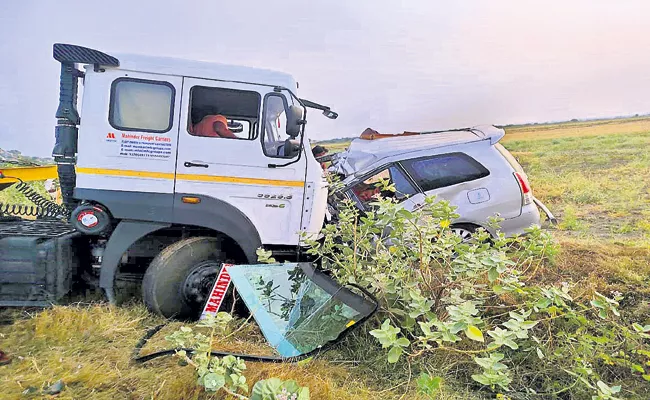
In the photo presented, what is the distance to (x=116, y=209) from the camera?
3.75 metres

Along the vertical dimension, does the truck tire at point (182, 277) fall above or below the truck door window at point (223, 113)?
below

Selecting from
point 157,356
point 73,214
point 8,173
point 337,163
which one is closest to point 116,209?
point 73,214

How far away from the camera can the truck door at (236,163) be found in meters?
3.81

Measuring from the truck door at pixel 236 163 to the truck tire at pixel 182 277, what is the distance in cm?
26

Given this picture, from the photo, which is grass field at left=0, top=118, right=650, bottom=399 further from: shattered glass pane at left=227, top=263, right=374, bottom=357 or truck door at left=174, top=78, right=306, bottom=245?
truck door at left=174, top=78, right=306, bottom=245

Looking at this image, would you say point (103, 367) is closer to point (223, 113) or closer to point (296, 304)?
point (296, 304)

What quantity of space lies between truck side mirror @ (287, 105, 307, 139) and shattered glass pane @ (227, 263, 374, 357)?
1176mm

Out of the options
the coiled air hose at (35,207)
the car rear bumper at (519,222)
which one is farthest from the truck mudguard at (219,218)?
the car rear bumper at (519,222)

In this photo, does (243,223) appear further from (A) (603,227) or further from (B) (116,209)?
(A) (603,227)

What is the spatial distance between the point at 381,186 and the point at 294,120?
2.08 m

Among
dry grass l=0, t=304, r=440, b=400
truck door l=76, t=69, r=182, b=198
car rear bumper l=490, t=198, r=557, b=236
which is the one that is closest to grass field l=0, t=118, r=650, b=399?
dry grass l=0, t=304, r=440, b=400

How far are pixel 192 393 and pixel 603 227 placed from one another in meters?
6.13

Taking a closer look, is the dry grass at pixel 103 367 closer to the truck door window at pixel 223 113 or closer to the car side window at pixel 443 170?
the truck door window at pixel 223 113

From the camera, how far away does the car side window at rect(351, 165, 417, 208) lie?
5574mm
